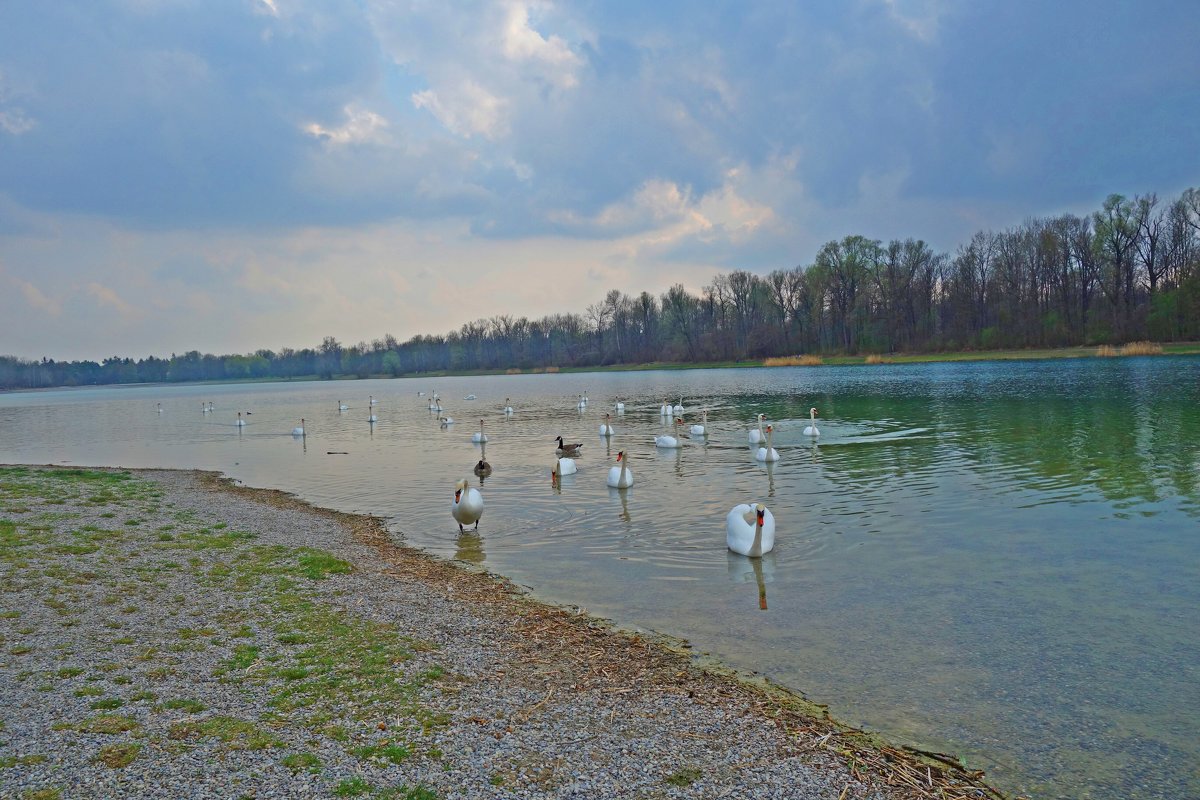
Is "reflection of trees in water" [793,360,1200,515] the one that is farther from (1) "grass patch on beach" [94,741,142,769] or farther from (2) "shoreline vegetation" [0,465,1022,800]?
(1) "grass patch on beach" [94,741,142,769]

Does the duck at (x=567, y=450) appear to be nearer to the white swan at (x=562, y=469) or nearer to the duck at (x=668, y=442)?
the duck at (x=668, y=442)

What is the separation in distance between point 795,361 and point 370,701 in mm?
97271

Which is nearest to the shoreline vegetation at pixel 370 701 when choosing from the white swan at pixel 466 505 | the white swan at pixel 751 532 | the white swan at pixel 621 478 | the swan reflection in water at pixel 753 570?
the swan reflection in water at pixel 753 570

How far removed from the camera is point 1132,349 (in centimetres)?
6481

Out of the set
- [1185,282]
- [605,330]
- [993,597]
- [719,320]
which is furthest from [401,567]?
[605,330]

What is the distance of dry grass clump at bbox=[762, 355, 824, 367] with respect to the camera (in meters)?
96.1

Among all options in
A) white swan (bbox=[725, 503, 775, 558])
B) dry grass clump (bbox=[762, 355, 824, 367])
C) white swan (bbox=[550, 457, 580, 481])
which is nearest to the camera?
white swan (bbox=[725, 503, 775, 558])

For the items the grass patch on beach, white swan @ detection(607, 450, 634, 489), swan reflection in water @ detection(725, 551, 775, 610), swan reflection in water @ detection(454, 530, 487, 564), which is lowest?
swan reflection in water @ detection(454, 530, 487, 564)

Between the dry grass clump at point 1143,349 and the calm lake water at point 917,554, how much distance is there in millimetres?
38182

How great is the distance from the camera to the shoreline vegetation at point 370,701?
16.1 ft

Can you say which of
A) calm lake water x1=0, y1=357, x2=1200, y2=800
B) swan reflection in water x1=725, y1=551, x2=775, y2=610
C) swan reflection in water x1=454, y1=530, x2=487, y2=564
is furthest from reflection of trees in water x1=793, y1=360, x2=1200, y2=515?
swan reflection in water x1=454, y1=530, x2=487, y2=564

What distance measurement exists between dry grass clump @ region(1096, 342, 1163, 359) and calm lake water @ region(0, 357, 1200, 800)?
38.2m

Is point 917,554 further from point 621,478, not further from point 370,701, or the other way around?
point 370,701

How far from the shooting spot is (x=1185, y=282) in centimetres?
6562
